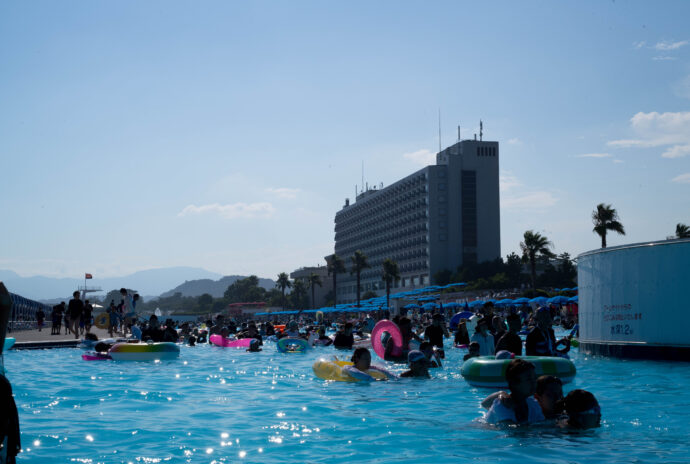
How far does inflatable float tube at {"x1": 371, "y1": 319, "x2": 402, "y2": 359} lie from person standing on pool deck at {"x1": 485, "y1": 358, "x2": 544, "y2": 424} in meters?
7.97

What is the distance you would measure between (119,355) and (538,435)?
14.2 m

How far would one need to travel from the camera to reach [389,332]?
15.6 metres

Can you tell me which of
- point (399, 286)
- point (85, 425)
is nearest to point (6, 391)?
point (85, 425)

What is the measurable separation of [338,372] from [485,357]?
284 centimetres

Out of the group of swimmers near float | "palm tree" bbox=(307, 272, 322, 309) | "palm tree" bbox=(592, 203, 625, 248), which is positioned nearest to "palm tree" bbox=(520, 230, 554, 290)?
"palm tree" bbox=(592, 203, 625, 248)

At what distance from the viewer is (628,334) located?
1764 cm

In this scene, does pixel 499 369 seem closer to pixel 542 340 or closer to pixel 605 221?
pixel 542 340

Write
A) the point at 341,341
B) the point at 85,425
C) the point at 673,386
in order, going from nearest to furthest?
the point at 85,425 < the point at 673,386 < the point at 341,341

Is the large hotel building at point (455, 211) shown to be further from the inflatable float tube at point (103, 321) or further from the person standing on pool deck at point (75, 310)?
the person standing on pool deck at point (75, 310)

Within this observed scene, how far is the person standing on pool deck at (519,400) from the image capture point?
6.61 meters

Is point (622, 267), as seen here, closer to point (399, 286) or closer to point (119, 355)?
point (119, 355)

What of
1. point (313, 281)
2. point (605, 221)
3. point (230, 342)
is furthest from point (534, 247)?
point (313, 281)

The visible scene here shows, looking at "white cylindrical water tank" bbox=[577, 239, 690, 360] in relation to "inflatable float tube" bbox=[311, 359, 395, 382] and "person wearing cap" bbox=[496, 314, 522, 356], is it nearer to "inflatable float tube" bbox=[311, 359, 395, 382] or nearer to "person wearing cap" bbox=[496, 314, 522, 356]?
"person wearing cap" bbox=[496, 314, 522, 356]

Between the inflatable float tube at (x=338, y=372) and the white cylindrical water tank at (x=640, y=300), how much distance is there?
319 inches
